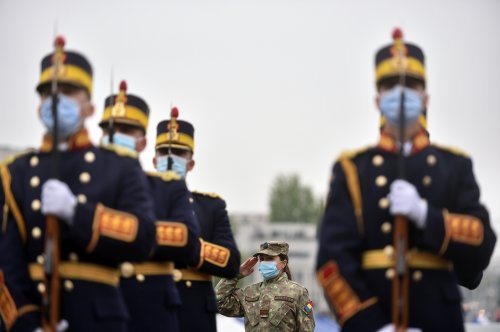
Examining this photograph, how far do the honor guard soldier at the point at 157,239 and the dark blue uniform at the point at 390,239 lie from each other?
7.24ft

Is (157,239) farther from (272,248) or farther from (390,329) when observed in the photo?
(272,248)

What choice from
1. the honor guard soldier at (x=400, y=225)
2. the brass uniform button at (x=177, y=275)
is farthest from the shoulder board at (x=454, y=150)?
the brass uniform button at (x=177, y=275)

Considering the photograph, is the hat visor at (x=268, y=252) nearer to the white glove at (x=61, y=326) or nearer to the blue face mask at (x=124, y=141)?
the blue face mask at (x=124, y=141)

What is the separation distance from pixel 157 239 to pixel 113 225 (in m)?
1.79

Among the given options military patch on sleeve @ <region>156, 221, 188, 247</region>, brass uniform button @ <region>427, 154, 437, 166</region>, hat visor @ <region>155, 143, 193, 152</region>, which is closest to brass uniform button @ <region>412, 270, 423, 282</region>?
brass uniform button @ <region>427, 154, 437, 166</region>

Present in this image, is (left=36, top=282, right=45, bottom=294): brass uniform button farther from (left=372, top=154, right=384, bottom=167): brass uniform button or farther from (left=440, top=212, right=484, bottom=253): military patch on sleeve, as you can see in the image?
(left=440, top=212, right=484, bottom=253): military patch on sleeve

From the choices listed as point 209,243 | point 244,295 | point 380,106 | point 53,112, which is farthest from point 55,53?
point 244,295

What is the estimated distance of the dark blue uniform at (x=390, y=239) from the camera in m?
7.17

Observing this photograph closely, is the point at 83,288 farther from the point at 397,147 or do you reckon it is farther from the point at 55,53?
the point at 397,147

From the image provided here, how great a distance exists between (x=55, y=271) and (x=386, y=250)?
210cm

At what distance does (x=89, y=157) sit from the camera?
24.4 ft

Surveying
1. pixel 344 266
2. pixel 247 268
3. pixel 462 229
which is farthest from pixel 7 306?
pixel 247 268

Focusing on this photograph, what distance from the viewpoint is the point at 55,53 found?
7.53 m

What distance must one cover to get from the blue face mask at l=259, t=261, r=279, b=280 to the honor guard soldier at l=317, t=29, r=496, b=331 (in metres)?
5.35
